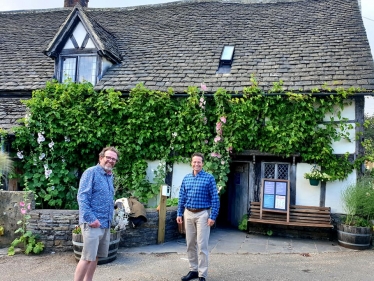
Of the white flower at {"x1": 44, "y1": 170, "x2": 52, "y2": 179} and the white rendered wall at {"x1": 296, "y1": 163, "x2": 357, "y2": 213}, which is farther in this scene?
the white flower at {"x1": 44, "y1": 170, "x2": 52, "y2": 179}

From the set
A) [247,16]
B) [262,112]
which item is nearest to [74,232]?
[262,112]

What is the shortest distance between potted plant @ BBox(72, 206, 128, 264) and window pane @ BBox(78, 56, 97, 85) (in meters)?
5.18

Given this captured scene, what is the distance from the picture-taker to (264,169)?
8.55 meters

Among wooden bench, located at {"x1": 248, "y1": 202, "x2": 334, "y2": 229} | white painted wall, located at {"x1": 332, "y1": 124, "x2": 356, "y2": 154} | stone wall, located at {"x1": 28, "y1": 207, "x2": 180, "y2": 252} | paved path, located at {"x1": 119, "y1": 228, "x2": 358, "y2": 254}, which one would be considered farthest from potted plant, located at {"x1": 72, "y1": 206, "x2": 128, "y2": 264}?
white painted wall, located at {"x1": 332, "y1": 124, "x2": 356, "y2": 154}

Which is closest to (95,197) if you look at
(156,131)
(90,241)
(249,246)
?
(90,241)

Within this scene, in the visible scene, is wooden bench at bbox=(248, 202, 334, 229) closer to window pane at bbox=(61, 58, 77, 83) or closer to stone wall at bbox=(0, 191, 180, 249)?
stone wall at bbox=(0, 191, 180, 249)

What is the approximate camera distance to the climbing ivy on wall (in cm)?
786

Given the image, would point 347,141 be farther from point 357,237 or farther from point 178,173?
point 178,173

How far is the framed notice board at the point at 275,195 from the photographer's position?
786 cm

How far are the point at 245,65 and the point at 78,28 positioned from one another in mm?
5383

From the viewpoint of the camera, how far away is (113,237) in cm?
567

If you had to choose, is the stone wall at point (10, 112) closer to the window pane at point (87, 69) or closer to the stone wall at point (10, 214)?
the window pane at point (87, 69)

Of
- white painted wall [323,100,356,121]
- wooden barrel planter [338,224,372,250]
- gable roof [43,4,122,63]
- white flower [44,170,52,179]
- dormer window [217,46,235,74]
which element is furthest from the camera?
gable roof [43,4,122,63]

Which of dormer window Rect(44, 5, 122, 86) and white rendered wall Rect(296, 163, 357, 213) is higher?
dormer window Rect(44, 5, 122, 86)
